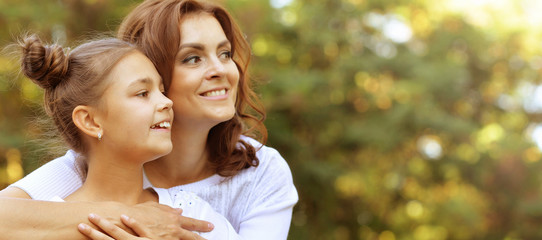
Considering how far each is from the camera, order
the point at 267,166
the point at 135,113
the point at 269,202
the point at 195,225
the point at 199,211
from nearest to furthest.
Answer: the point at 135,113, the point at 195,225, the point at 199,211, the point at 269,202, the point at 267,166

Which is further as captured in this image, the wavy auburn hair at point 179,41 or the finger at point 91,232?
the wavy auburn hair at point 179,41

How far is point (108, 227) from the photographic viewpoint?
7.20ft

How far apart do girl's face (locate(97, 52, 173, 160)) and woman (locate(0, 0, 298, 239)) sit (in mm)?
237

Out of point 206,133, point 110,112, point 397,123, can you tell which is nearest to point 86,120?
point 110,112

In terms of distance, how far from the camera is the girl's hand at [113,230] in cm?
218

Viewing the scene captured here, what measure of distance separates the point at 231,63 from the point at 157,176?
0.60 metres

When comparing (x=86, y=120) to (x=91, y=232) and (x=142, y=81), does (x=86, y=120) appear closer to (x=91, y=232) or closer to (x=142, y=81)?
(x=142, y=81)

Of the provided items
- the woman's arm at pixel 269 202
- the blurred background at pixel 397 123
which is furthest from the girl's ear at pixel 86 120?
the blurred background at pixel 397 123

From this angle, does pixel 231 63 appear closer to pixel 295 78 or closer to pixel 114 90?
pixel 114 90

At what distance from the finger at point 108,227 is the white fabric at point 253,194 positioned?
0.47m

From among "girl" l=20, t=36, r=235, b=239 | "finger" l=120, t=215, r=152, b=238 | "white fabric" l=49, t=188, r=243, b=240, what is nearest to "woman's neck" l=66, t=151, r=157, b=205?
"girl" l=20, t=36, r=235, b=239

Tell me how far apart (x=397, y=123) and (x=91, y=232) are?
10.1m

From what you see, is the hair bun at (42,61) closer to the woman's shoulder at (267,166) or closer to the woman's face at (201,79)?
the woman's face at (201,79)

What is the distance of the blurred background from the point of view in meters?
11.8
